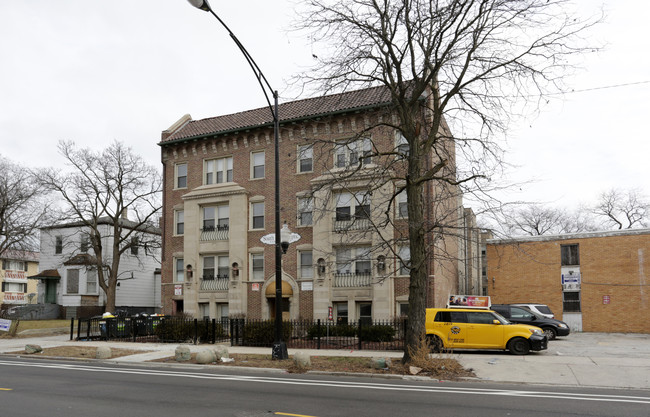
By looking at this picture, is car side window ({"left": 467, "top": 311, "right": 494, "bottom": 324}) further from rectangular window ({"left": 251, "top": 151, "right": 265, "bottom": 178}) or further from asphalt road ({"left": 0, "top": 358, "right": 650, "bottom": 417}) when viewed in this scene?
rectangular window ({"left": 251, "top": 151, "right": 265, "bottom": 178})

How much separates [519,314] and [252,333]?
40.5 feet

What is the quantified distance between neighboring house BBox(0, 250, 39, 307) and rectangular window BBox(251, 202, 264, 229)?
40180 mm

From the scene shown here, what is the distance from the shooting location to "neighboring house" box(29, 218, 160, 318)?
138 ft

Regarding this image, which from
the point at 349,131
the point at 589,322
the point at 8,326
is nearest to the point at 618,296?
the point at 589,322

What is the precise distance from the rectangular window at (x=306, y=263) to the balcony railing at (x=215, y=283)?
4561 millimetres

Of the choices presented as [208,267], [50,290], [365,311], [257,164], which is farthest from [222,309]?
[50,290]

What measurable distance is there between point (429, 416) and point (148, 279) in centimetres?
4421

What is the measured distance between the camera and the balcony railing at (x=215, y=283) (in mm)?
29542

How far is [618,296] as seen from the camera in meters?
30.9

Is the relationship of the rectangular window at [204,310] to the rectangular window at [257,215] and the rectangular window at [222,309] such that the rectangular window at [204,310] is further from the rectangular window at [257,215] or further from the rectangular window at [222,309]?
the rectangular window at [257,215]

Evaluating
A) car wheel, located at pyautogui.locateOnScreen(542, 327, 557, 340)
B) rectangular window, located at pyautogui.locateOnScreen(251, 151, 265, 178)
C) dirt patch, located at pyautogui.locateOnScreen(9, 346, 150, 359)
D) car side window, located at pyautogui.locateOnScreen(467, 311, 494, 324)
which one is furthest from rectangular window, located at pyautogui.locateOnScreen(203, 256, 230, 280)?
car wheel, located at pyautogui.locateOnScreen(542, 327, 557, 340)

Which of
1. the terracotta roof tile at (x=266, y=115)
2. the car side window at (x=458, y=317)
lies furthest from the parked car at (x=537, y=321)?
the terracotta roof tile at (x=266, y=115)

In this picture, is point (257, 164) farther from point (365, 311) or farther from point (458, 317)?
point (458, 317)

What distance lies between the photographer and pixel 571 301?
106 feet
